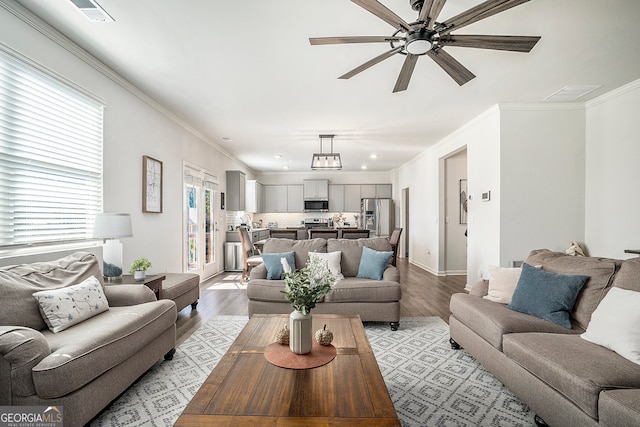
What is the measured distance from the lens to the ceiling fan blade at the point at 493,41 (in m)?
1.93

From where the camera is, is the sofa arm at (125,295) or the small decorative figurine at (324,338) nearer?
the small decorative figurine at (324,338)

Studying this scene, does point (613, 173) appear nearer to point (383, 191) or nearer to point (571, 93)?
point (571, 93)

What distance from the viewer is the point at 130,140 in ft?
11.5

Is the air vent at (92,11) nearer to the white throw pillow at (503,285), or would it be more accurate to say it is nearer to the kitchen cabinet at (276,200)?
the white throw pillow at (503,285)

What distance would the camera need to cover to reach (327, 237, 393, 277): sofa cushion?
3.86 meters

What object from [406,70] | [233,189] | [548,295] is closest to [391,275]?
[548,295]

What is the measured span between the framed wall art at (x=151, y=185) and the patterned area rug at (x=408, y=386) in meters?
1.80

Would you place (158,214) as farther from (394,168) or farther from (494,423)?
(394,168)

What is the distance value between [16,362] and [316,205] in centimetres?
832

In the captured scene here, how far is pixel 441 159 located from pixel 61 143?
234 inches

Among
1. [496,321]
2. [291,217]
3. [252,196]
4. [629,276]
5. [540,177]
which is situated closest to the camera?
[629,276]

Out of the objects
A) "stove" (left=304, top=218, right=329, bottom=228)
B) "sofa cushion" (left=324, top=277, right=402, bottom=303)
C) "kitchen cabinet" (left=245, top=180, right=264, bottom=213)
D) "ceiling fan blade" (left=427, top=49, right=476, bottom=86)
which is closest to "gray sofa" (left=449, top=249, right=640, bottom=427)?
"sofa cushion" (left=324, top=277, right=402, bottom=303)

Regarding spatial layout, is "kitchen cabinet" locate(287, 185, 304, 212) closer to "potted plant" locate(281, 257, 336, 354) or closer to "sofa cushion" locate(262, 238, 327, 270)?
"sofa cushion" locate(262, 238, 327, 270)

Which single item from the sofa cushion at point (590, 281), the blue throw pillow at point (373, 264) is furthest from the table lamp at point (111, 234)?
the sofa cushion at point (590, 281)
